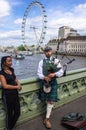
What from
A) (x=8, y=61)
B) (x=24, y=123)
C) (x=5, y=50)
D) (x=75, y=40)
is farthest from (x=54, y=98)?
(x=5, y=50)

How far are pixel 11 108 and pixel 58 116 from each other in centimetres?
157

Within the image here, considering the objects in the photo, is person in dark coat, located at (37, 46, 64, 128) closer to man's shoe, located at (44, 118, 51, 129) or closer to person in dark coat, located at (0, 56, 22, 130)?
man's shoe, located at (44, 118, 51, 129)

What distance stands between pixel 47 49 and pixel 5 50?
162 metres

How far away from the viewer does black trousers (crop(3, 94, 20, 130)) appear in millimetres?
4137

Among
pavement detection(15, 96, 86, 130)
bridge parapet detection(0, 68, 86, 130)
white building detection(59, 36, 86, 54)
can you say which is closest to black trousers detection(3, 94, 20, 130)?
bridge parapet detection(0, 68, 86, 130)

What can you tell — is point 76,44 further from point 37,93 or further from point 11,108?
point 11,108

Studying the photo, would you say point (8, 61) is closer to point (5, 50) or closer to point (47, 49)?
point (47, 49)

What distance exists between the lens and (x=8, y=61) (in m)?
4.10

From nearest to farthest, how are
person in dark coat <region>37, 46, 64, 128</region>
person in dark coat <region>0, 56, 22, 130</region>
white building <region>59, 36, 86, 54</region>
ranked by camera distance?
person in dark coat <region>0, 56, 22, 130</region> → person in dark coat <region>37, 46, 64, 128</region> → white building <region>59, 36, 86, 54</region>

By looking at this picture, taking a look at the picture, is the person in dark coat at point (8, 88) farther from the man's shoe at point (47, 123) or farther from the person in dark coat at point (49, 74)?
the man's shoe at point (47, 123)

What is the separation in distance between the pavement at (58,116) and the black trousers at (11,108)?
45 cm

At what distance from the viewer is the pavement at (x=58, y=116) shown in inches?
190

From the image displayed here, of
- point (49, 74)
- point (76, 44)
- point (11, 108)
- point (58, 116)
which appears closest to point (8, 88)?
point (11, 108)

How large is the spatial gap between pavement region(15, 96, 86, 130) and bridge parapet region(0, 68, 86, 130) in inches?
A: 4.3
